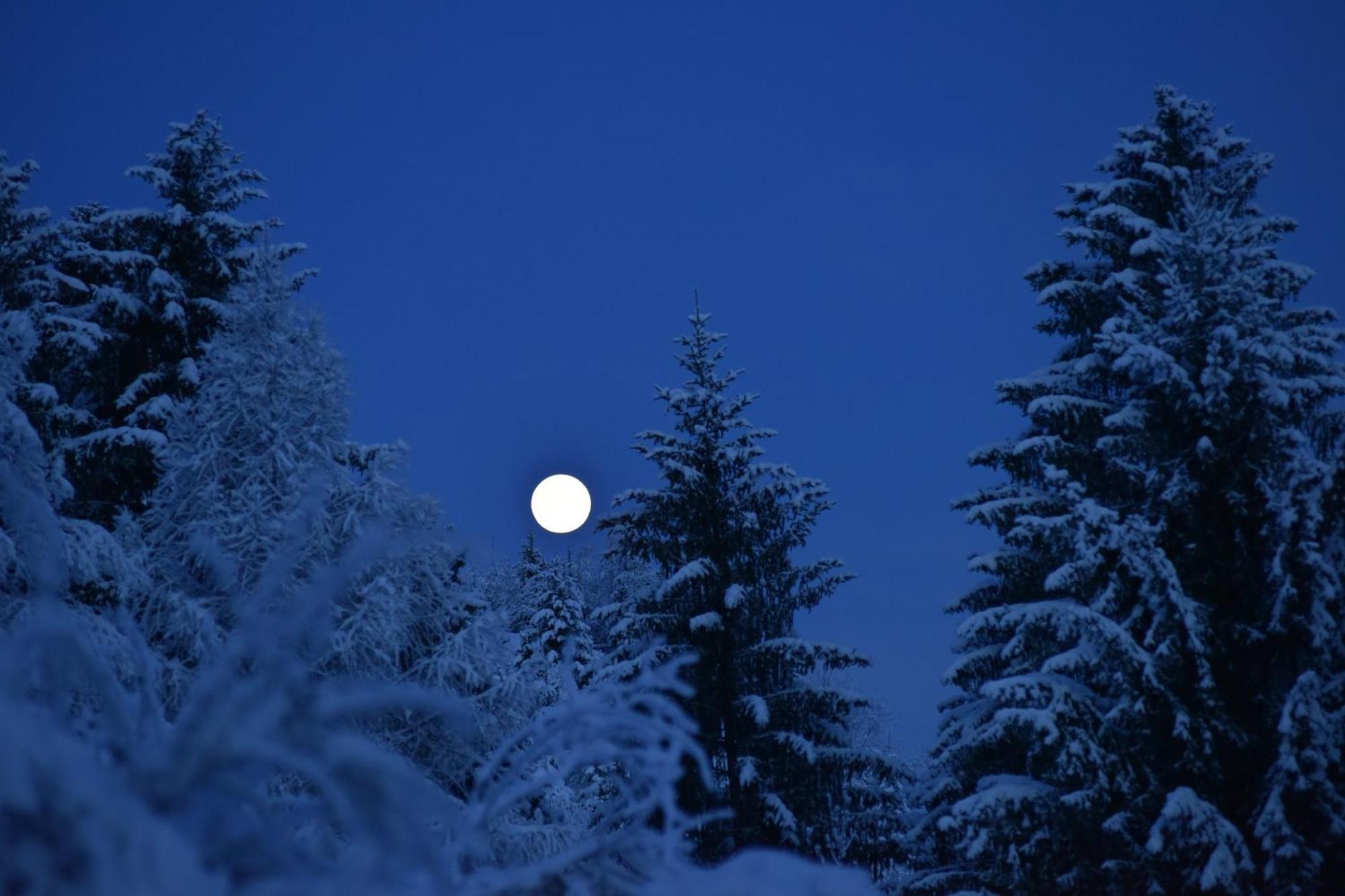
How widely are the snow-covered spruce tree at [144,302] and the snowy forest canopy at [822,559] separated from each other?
2.2 inches

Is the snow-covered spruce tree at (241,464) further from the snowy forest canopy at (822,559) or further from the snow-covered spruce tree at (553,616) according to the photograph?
the snow-covered spruce tree at (553,616)

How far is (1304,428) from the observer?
12.3 meters

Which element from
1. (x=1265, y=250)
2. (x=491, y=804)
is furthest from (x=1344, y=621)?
(x=491, y=804)

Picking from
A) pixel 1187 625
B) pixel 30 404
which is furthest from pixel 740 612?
pixel 30 404

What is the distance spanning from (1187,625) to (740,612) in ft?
23.0

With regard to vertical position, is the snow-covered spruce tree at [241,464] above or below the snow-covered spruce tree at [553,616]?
below

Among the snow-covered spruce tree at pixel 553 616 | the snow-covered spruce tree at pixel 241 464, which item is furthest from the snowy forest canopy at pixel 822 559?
the snow-covered spruce tree at pixel 553 616

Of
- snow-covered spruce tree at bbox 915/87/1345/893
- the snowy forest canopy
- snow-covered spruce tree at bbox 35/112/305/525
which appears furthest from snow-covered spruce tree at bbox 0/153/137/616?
snow-covered spruce tree at bbox 915/87/1345/893

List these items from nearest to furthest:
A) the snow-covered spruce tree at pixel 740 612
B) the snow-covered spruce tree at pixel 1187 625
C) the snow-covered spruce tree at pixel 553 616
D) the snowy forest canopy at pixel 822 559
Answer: the snow-covered spruce tree at pixel 1187 625 → the snowy forest canopy at pixel 822 559 → the snow-covered spruce tree at pixel 740 612 → the snow-covered spruce tree at pixel 553 616

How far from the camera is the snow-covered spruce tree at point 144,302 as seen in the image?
45.5ft

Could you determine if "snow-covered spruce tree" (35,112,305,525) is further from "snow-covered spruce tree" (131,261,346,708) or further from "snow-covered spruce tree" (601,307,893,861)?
"snow-covered spruce tree" (601,307,893,861)

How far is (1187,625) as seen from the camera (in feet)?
36.0

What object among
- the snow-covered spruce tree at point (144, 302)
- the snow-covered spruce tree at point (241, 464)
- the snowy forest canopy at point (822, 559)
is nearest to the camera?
the snowy forest canopy at point (822, 559)

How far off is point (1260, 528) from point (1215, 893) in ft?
12.9
